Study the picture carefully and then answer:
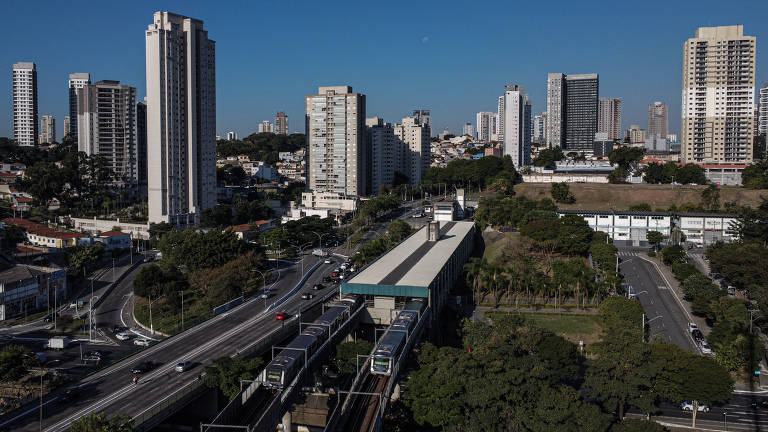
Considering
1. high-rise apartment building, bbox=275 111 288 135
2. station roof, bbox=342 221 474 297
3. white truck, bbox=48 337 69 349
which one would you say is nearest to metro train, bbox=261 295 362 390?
station roof, bbox=342 221 474 297

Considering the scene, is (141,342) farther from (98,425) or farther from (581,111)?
(581,111)

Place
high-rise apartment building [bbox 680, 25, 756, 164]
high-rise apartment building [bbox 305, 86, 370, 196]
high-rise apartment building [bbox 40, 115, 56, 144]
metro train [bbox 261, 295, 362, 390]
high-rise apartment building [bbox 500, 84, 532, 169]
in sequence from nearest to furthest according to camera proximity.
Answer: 1. metro train [bbox 261, 295, 362, 390]
2. high-rise apartment building [bbox 305, 86, 370, 196]
3. high-rise apartment building [bbox 680, 25, 756, 164]
4. high-rise apartment building [bbox 500, 84, 532, 169]
5. high-rise apartment building [bbox 40, 115, 56, 144]

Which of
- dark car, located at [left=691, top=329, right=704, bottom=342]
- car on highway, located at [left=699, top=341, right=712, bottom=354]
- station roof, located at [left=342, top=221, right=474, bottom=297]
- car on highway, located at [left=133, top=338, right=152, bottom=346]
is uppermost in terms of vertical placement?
station roof, located at [left=342, top=221, right=474, bottom=297]

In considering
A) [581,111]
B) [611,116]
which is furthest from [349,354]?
[611,116]

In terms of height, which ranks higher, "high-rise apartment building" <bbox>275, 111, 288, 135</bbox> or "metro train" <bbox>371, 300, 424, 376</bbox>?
"high-rise apartment building" <bbox>275, 111, 288, 135</bbox>

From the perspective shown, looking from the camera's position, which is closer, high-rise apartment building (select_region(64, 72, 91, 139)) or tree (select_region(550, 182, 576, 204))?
tree (select_region(550, 182, 576, 204))

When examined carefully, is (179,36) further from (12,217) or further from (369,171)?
(369,171)

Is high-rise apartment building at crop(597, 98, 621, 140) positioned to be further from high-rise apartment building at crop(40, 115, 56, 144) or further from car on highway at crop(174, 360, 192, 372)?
car on highway at crop(174, 360, 192, 372)
